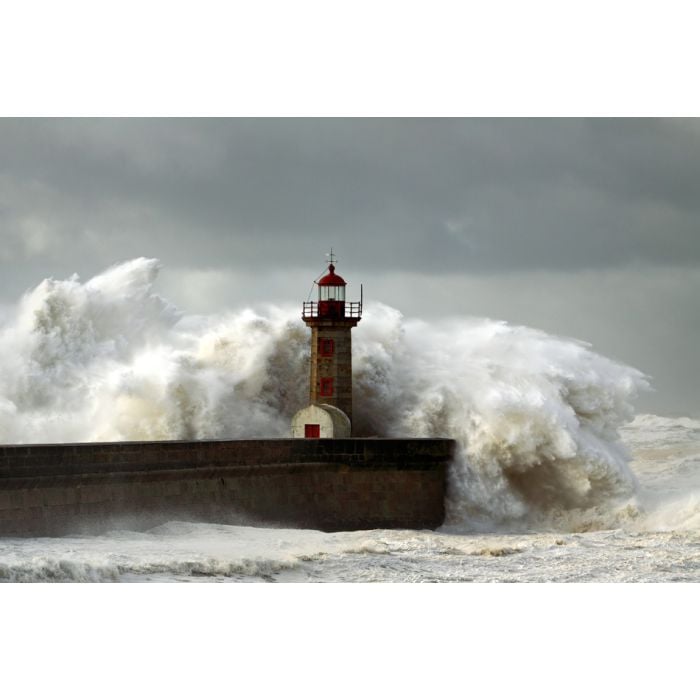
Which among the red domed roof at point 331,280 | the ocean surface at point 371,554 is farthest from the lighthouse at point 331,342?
the ocean surface at point 371,554

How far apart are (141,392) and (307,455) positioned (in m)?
2.68

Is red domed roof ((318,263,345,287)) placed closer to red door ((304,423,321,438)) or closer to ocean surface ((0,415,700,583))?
red door ((304,423,321,438))

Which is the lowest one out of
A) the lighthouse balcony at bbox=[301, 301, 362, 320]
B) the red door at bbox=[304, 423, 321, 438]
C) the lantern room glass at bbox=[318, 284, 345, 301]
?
the red door at bbox=[304, 423, 321, 438]

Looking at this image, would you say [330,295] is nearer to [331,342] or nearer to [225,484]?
[331,342]

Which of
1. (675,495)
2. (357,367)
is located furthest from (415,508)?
(675,495)

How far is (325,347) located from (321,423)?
0.71 metres

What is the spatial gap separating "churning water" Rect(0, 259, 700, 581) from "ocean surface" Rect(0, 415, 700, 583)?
81 mm

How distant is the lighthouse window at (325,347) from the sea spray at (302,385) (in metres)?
1.37

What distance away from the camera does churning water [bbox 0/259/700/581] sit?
49.5 ft

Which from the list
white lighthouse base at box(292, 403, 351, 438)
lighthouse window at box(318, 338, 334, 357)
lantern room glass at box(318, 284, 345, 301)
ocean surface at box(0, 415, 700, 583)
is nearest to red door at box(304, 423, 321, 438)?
white lighthouse base at box(292, 403, 351, 438)

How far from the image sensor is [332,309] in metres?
15.0

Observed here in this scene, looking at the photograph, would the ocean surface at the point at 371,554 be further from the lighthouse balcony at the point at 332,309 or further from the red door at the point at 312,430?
the lighthouse balcony at the point at 332,309

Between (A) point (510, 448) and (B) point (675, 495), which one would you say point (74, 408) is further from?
(B) point (675, 495)

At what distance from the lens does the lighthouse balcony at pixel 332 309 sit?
15.0 meters
